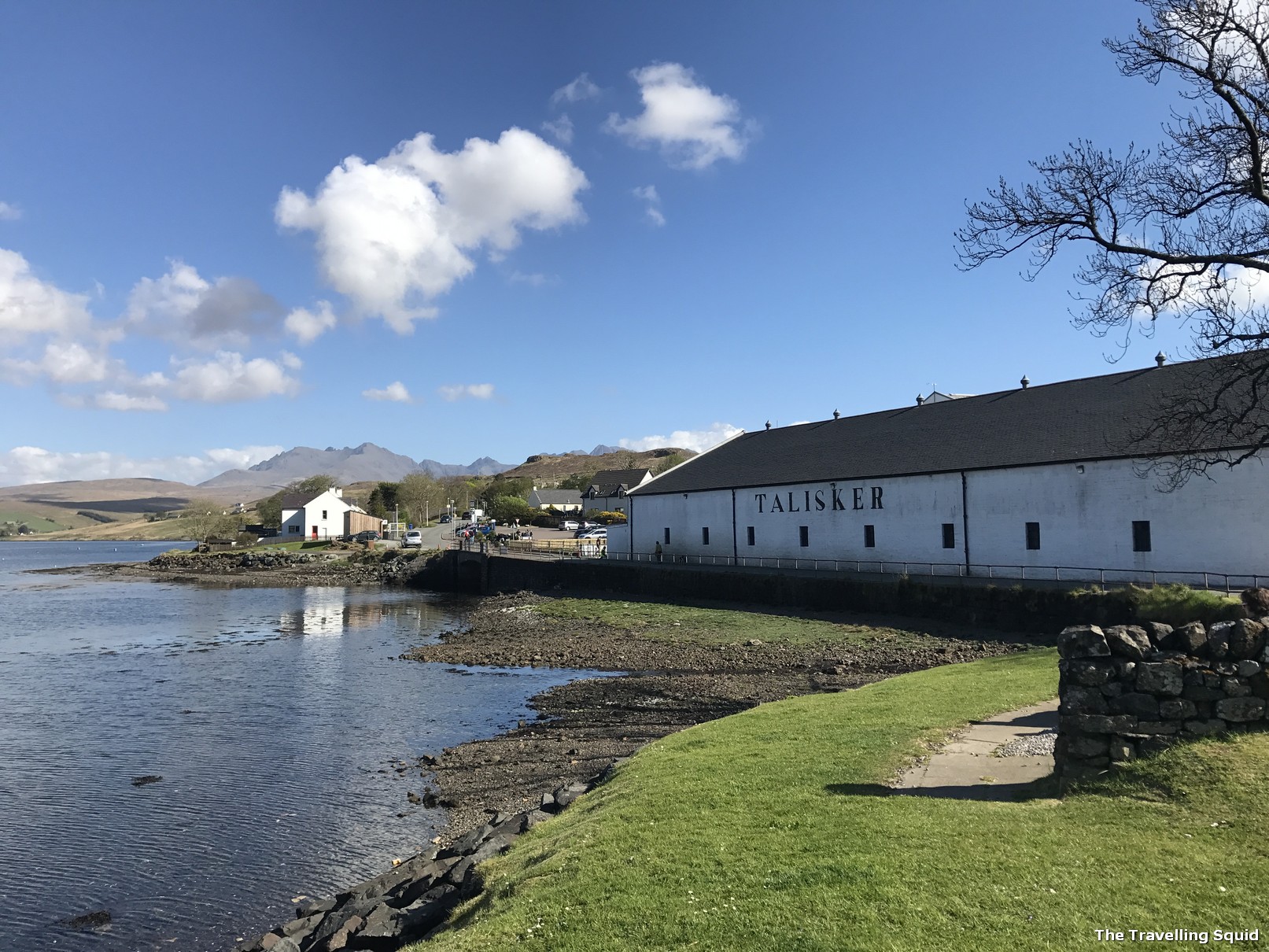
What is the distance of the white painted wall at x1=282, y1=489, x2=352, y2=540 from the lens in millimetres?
116500

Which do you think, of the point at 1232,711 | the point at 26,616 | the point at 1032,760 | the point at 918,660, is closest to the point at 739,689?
the point at 918,660

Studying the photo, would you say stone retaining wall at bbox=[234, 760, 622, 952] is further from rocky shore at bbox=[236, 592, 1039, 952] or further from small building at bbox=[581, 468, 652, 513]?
small building at bbox=[581, 468, 652, 513]

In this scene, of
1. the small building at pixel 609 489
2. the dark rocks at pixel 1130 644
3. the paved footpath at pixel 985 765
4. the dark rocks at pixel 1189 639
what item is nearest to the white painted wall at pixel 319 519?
the small building at pixel 609 489

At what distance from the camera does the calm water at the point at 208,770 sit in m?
12.1

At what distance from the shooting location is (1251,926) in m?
5.53

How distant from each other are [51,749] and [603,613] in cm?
2621

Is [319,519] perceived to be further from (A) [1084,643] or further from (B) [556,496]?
(A) [1084,643]

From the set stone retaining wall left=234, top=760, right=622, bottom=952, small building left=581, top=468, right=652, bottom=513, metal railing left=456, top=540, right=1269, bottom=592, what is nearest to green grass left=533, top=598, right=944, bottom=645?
metal railing left=456, top=540, right=1269, bottom=592

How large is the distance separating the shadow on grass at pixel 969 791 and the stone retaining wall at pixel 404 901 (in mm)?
4264

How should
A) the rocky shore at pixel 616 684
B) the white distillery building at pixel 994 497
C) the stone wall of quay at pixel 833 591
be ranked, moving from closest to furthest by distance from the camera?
the rocky shore at pixel 616 684 → the stone wall of quay at pixel 833 591 → the white distillery building at pixel 994 497

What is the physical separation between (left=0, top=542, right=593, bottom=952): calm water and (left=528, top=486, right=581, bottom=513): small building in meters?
87.3

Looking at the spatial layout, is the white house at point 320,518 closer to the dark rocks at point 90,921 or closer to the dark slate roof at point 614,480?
the dark slate roof at point 614,480

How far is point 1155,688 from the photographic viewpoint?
27.3 feet

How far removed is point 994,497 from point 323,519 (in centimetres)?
10266
